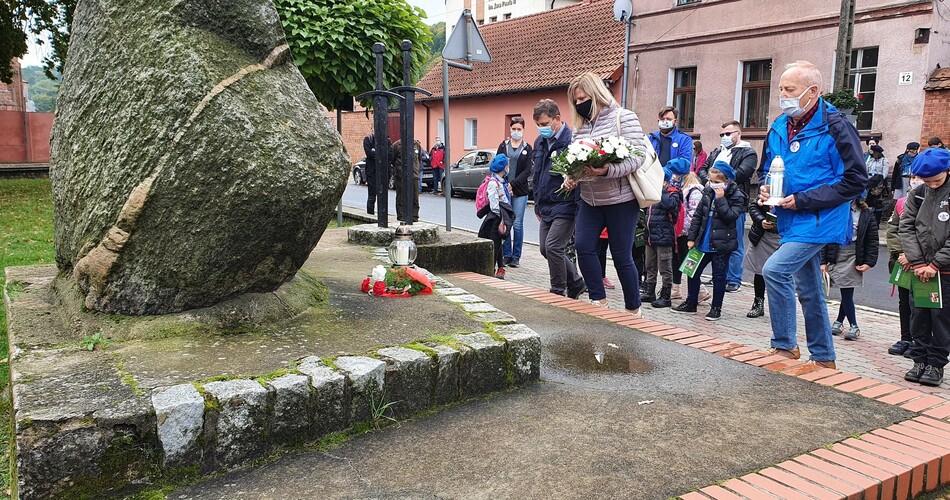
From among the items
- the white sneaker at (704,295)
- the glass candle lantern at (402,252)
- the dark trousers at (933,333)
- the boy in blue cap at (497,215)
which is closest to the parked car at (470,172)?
the boy in blue cap at (497,215)

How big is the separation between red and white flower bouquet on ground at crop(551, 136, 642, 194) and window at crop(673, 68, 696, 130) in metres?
16.7

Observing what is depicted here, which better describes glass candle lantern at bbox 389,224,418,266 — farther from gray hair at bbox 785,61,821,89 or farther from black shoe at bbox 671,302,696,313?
black shoe at bbox 671,302,696,313

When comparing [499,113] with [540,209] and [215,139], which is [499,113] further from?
[215,139]

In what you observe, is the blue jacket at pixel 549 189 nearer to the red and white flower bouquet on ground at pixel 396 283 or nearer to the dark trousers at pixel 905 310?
the red and white flower bouquet on ground at pixel 396 283

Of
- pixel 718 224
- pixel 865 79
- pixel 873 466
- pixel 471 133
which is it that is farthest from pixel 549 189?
pixel 471 133

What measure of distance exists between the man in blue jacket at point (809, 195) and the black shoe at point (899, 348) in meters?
1.61

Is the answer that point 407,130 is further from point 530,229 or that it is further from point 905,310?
point 530,229

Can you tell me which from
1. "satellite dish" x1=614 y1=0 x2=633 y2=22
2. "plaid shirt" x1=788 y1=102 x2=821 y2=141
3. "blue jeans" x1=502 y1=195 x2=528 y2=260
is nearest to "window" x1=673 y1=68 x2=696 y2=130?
"satellite dish" x1=614 y1=0 x2=633 y2=22

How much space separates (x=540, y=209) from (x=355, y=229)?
184cm

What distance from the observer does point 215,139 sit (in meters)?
3.21

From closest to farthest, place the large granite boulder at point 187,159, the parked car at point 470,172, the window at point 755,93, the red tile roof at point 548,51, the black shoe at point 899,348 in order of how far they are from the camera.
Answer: the large granite boulder at point 187,159 → the black shoe at point 899,348 → the window at point 755,93 → the parked car at point 470,172 → the red tile roof at point 548,51

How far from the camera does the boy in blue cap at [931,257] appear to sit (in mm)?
4773

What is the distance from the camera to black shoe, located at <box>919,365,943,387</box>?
4766mm

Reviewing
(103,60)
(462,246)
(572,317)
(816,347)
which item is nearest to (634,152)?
(572,317)
